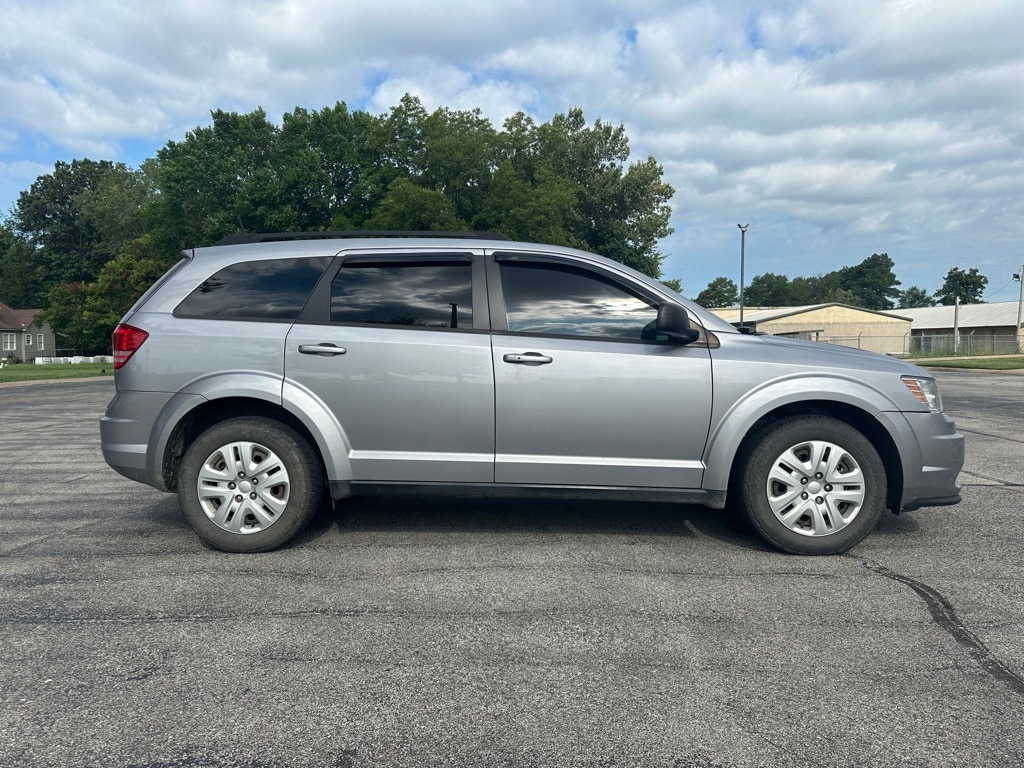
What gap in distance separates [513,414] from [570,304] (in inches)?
31.3

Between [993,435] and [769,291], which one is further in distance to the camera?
[769,291]

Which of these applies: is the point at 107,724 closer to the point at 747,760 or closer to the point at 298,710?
the point at 298,710

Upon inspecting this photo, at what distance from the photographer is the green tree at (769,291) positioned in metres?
144

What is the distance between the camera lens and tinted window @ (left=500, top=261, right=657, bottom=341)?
171 inches

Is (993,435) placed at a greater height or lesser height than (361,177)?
lesser

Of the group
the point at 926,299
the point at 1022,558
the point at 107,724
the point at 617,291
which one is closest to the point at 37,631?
the point at 107,724

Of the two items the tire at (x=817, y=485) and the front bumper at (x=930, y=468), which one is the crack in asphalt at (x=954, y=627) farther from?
the front bumper at (x=930, y=468)

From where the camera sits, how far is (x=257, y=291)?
444 centimetres

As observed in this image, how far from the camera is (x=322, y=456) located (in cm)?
430

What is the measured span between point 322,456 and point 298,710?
198 cm

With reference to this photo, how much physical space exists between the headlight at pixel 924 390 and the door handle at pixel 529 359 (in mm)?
2238

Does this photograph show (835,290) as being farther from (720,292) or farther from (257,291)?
(257,291)

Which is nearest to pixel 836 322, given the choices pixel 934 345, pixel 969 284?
pixel 934 345

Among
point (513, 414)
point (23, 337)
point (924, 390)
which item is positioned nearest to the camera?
point (513, 414)
